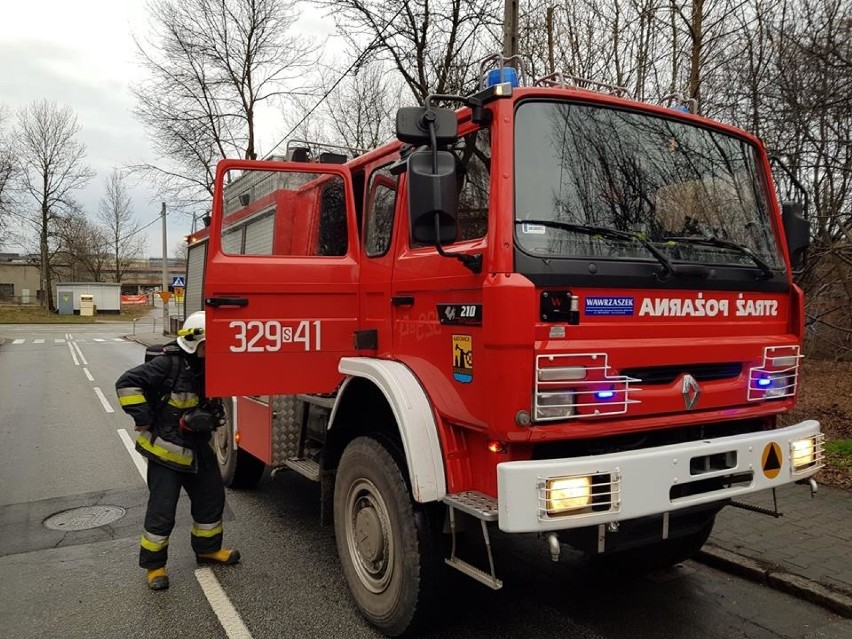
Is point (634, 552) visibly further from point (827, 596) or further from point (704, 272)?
point (704, 272)

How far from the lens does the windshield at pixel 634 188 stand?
2787 mm

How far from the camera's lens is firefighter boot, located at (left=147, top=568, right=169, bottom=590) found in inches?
153

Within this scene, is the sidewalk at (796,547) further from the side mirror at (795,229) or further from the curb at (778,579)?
the side mirror at (795,229)

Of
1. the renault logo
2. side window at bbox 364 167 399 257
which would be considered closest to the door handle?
side window at bbox 364 167 399 257

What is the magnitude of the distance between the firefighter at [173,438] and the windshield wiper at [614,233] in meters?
2.47

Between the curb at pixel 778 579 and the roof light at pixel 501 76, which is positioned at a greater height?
the roof light at pixel 501 76

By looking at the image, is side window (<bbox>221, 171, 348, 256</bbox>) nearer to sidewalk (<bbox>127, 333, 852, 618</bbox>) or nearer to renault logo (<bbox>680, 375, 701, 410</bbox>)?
renault logo (<bbox>680, 375, 701, 410</bbox>)

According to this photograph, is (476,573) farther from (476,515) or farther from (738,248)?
(738,248)

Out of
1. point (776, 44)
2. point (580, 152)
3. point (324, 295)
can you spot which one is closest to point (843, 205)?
point (776, 44)

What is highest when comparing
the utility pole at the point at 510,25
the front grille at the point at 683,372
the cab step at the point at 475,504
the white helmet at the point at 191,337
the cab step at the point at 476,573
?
the utility pole at the point at 510,25

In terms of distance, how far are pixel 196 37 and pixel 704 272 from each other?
2222cm

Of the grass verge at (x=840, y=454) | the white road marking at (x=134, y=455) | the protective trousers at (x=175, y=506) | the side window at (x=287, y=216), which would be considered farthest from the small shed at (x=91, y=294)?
the grass verge at (x=840, y=454)

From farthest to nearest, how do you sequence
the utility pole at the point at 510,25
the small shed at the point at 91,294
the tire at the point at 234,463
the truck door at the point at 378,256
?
the small shed at the point at 91,294
the utility pole at the point at 510,25
the tire at the point at 234,463
the truck door at the point at 378,256

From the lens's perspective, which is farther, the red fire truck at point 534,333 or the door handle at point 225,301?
the door handle at point 225,301
